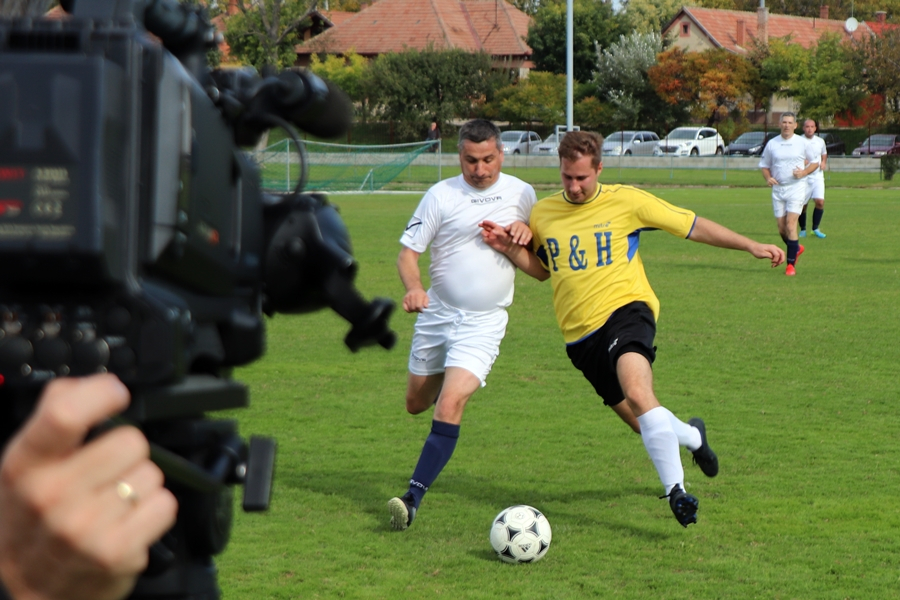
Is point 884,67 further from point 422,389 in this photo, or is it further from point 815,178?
point 422,389

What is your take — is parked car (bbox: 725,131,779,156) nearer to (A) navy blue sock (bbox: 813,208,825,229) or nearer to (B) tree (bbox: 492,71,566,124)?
(B) tree (bbox: 492,71,566,124)

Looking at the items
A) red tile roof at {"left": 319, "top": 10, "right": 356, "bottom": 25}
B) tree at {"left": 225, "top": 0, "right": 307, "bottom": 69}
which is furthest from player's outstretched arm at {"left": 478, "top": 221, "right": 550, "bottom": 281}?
red tile roof at {"left": 319, "top": 10, "right": 356, "bottom": 25}

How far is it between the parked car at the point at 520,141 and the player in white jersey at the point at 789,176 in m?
36.6

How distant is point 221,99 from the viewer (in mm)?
1728

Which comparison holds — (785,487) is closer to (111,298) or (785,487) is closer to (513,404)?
(513,404)

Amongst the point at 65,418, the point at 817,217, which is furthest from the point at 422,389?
the point at 817,217

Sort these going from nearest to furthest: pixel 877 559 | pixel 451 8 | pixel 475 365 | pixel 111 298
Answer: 1. pixel 111 298
2. pixel 877 559
3. pixel 475 365
4. pixel 451 8

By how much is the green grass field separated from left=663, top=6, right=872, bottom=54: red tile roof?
64.5 metres

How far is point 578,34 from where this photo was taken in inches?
2803

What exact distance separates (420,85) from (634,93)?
11457 millimetres

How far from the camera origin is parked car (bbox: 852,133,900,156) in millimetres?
54094

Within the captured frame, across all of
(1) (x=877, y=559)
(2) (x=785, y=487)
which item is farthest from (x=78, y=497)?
(2) (x=785, y=487)

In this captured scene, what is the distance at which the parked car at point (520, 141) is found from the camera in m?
55.8

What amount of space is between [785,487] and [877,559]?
1172 mm
